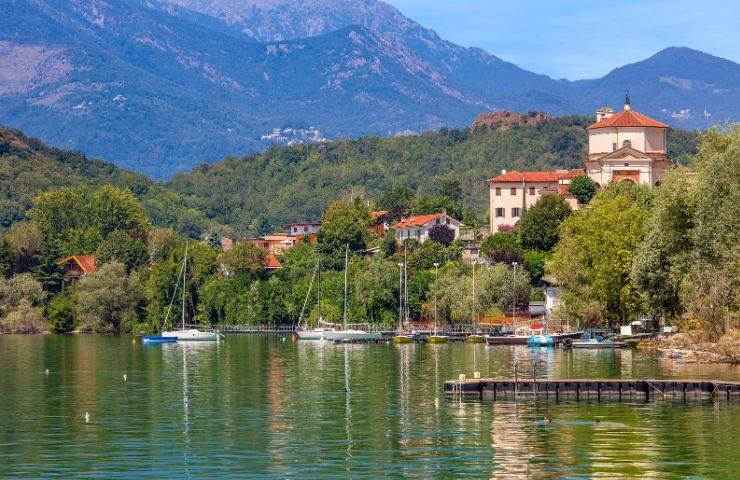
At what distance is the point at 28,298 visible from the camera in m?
162

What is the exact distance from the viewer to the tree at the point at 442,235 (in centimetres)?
16650

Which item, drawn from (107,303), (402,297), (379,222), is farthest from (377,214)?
(402,297)

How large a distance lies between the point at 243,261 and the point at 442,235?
2356cm

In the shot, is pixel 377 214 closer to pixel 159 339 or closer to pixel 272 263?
pixel 272 263

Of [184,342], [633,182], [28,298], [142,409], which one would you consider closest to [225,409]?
[142,409]

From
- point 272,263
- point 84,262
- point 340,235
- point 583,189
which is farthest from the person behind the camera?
point 272,263

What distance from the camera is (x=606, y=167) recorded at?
150 m

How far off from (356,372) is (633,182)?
202 ft

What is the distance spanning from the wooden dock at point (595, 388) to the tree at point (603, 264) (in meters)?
41.2

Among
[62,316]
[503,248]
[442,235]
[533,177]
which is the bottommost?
[62,316]

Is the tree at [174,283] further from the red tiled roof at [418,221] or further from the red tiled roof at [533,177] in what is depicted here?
the red tiled roof at [533,177]

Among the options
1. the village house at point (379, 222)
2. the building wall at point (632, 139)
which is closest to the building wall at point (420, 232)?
the village house at point (379, 222)

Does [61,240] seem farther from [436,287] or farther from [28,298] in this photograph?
[436,287]

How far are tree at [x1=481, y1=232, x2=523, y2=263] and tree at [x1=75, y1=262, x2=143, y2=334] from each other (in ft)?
127
